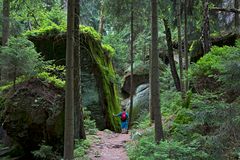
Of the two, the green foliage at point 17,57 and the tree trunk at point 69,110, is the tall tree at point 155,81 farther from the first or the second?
the green foliage at point 17,57

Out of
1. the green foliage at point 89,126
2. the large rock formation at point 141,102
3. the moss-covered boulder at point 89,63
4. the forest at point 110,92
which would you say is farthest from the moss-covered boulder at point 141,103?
the green foliage at point 89,126

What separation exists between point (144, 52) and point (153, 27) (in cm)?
1457

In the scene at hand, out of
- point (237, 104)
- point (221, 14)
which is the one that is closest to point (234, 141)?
point (237, 104)

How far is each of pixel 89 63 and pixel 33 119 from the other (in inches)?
268

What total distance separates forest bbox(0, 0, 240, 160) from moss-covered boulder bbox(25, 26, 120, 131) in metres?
0.06

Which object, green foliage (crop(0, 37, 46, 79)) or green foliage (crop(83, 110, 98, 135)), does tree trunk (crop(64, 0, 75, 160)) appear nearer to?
green foliage (crop(0, 37, 46, 79))

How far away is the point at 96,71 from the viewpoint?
54.8 ft

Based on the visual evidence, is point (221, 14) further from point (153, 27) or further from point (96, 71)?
point (96, 71)

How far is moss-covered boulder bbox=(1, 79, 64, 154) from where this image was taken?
10.2 m

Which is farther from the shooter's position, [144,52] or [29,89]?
[144,52]

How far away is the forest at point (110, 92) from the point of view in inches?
256

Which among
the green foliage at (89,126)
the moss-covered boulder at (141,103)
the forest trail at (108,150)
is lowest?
the forest trail at (108,150)

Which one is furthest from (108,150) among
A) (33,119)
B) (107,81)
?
(107,81)

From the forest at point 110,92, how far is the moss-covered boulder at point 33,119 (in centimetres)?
4
